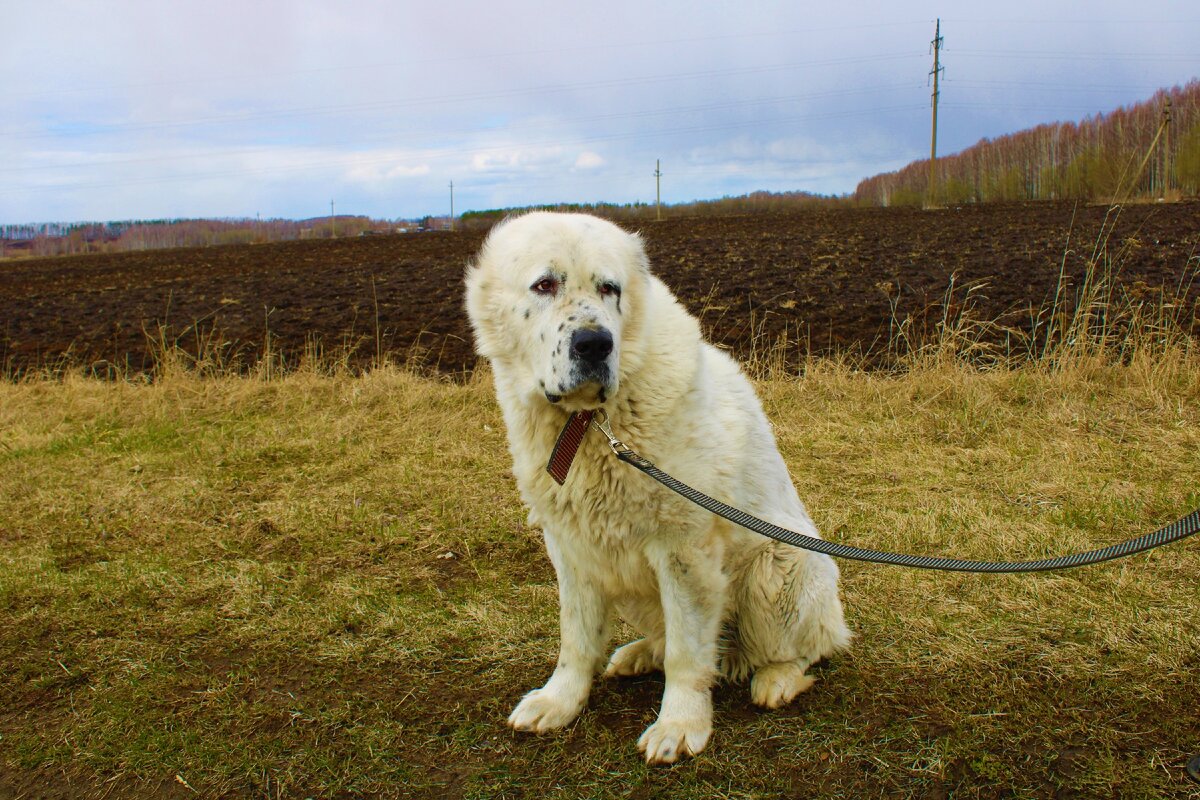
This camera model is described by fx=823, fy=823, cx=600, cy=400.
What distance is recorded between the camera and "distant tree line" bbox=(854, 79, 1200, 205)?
4069 centimetres

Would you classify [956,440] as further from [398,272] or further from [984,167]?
[984,167]

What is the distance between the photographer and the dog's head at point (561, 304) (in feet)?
7.54

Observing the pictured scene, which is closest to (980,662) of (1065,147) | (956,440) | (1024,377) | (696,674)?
(696,674)

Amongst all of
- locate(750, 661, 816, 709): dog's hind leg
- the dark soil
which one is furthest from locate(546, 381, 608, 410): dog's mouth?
the dark soil

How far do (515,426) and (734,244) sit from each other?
56.3 ft

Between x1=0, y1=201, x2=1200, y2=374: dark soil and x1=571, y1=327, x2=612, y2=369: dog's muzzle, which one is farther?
x1=0, y1=201, x2=1200, y2=374: dark soil

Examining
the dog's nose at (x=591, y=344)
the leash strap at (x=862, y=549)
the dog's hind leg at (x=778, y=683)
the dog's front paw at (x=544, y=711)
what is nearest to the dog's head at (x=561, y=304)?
the dog's nose at (x=591, y=344)

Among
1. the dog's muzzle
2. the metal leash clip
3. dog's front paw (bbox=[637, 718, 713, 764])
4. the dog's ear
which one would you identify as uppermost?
the dog's ear

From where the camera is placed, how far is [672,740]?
2346mm

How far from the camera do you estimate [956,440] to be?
5215 millimetres

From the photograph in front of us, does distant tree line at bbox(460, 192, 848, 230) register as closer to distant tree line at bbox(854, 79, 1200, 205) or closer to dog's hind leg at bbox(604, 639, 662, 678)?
distant tree line at bbox(854, 79, 1200, 205)

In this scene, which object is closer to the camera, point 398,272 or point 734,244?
point 398,272

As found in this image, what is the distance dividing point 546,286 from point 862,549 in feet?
3.78

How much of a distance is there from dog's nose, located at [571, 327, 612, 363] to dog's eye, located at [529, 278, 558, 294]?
192mm
